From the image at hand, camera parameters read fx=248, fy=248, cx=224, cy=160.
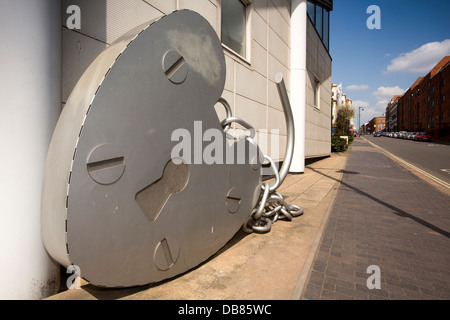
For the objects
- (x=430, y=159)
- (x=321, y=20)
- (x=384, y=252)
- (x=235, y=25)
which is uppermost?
(x=321, y=20)

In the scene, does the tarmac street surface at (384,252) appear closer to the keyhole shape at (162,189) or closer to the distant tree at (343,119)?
the keyhole shape at (162,189)

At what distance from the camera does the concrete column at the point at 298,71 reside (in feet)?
33.3

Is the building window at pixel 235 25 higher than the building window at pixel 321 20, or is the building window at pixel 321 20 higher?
the building window at pixel 321 20

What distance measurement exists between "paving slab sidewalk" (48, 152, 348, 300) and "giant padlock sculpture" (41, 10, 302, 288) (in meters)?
0.15

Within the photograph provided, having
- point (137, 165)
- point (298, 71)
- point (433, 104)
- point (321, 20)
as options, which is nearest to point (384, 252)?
point (137, 165)

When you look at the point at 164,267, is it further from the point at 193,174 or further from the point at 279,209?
the point at 279,209

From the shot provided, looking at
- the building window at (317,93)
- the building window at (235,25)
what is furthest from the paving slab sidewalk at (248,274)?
the building window at (317,93)

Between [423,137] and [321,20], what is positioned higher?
[321,20]

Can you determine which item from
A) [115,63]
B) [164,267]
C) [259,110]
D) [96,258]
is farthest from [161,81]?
[259,110]

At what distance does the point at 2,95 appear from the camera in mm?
1805

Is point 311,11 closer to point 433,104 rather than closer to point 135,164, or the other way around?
point 135,164

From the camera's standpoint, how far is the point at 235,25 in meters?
6.52

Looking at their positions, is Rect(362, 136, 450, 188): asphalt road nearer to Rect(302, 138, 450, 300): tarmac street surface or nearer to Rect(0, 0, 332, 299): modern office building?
Rect(302, 138, 450, 300): tarmac street surface

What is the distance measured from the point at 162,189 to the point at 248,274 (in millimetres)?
1196
